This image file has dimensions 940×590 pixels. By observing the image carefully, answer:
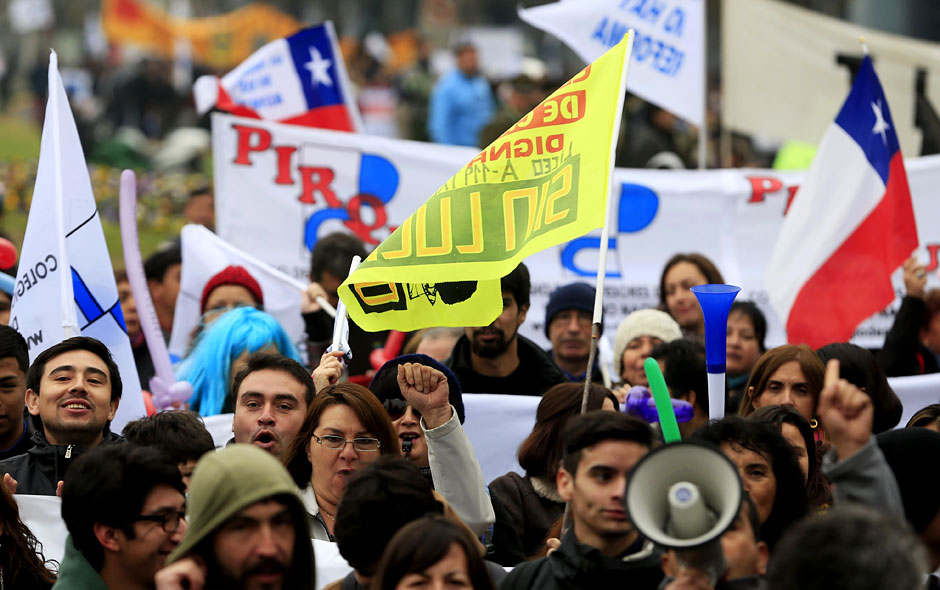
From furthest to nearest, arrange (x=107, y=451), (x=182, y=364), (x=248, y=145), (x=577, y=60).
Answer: (x=577, y=60) → (x=248, y=145) → (x=182, y=364) → (x=107, y=451)

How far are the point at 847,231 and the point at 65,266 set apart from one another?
3482mm

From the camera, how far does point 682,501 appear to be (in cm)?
346

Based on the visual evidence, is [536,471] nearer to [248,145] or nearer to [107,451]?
[107,451]

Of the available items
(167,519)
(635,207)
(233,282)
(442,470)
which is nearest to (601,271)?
(442,470)

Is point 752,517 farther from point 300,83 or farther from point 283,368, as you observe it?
point 300,83

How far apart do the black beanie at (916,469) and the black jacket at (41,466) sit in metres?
2.47

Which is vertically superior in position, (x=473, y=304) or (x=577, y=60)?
(x=577, y=60)

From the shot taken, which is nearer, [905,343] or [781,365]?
[781,365]

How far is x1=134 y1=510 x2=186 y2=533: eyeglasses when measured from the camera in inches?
156

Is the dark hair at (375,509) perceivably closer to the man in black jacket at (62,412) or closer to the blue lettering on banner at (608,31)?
the man in black jacket at (62,412)

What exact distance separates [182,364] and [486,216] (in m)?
2.00

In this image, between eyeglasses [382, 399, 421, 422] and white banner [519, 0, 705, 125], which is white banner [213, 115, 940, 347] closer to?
white banner [519, 0, 705, 125]

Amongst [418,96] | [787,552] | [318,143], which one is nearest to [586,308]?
[318,143]

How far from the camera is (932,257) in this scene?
27.8ft
